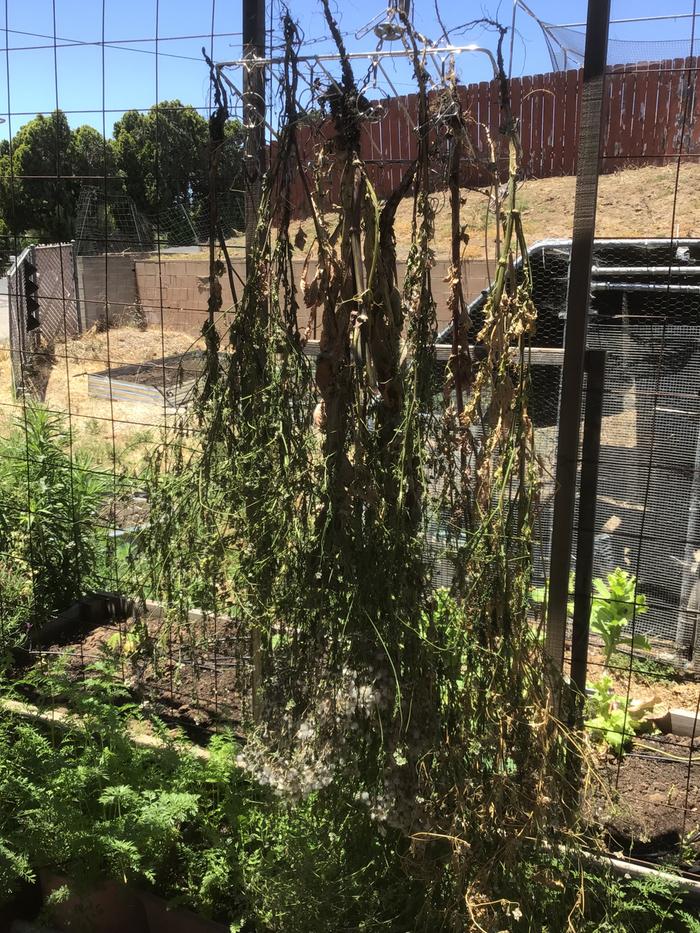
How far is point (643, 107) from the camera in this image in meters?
2.94

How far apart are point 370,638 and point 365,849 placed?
589 millimetres

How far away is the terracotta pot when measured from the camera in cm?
217

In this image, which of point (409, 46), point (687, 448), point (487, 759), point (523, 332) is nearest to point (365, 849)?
point (487, 759)

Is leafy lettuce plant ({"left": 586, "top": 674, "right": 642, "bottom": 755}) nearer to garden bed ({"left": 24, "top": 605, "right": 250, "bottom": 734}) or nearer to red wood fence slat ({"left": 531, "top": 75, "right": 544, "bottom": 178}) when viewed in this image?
garden bed ({"left": 24, "top": 605, "right": 250, "bottom": 734})

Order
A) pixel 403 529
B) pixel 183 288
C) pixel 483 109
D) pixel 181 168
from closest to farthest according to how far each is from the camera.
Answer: pixel 403 529, pixel 483 109, pixel 181 168, pixel 183 288

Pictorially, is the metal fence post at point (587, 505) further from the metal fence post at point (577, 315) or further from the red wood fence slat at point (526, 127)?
the red wood fence slat at point (526, 127)

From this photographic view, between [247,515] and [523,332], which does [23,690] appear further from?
[523,332]

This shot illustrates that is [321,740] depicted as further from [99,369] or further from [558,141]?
[99,369]

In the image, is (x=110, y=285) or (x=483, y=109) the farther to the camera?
(x=110, y=285)

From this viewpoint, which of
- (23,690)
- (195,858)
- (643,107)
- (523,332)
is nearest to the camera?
(523,332)

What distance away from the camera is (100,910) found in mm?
2150

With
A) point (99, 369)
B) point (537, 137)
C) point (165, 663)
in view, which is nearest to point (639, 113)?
point (537, 137)

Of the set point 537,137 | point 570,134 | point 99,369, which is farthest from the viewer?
point 99,369

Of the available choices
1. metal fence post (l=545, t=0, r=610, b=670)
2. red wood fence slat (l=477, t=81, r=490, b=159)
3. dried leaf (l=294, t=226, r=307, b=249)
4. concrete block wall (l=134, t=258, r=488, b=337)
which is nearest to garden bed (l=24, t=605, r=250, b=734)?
metal fence post (l=545, t=0, r=610, b=670)
